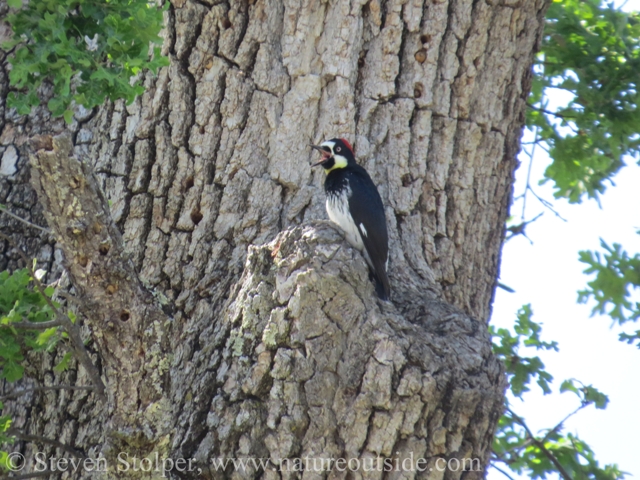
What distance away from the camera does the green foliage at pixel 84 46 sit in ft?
8.70

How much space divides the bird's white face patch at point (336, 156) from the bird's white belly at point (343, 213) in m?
0.21

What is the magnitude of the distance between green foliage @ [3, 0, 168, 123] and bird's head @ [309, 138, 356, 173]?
3.01 feet

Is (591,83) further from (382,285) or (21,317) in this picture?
(21,317)

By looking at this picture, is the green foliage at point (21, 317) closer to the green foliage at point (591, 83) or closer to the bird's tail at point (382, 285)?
the bird's tail at point (382, 285)

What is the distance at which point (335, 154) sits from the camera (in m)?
3.58

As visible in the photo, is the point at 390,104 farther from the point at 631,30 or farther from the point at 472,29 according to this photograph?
the point at 631,30

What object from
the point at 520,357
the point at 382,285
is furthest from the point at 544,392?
the point at 382,285

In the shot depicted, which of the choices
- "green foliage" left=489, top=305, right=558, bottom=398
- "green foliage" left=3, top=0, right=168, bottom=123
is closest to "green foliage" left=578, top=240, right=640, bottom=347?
"green foliage" left=489, top=305, right=558, bottom=398

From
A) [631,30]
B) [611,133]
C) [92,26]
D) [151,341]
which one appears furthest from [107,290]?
[631,30]

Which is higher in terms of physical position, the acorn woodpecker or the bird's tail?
the acorn woodpecker

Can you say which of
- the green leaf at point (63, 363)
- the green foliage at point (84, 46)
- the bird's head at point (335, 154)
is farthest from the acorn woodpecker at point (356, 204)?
the green leaf at point (63, 363)

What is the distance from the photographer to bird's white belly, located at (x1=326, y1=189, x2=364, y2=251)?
3787 mm

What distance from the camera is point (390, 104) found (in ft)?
11.8

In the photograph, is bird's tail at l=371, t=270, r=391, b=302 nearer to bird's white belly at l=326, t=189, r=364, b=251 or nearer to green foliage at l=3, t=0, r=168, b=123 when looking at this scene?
bird's white belly at l=326, t=189, r=364, b=251
